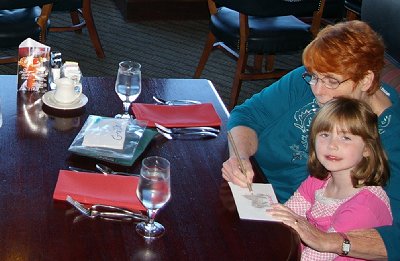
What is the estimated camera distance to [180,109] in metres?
2.11

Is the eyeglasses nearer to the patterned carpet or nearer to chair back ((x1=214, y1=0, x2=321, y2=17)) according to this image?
chair back ((x1=214, y1=0, x2=321, y2=17))

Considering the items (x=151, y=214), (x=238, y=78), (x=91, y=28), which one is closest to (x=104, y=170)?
(x=151, y=214)

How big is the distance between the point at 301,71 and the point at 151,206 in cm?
86

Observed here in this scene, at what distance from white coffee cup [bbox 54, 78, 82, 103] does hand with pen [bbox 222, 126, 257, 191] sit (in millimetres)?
490

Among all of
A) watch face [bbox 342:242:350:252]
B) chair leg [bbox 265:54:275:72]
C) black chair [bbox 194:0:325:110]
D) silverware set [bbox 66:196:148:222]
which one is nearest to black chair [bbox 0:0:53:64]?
black chair [bbox 194:0:325:110]

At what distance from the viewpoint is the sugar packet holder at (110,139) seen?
180 cm

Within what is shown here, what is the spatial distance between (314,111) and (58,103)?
769 millimetres

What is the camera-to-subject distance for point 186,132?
6.56 feet

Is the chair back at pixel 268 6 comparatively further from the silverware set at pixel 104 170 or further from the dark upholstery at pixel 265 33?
the silverware set at pixel 104 170

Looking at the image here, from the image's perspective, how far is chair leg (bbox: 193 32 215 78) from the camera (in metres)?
3.91

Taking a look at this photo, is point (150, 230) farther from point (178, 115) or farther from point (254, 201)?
point (178, 115)

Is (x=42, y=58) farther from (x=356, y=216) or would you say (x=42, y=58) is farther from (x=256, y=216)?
(x=356, y=216)

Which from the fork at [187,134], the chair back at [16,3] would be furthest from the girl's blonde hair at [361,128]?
the chair back at [16,3]

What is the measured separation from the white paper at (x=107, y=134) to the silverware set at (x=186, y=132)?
12 cm
